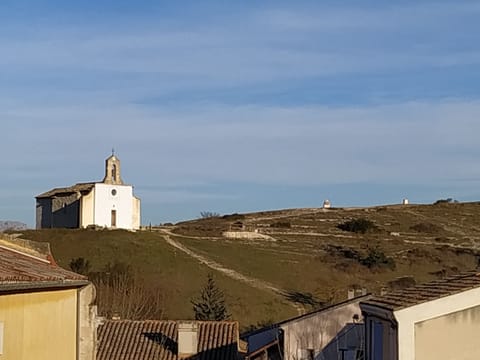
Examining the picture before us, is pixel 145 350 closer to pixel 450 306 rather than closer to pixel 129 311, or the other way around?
pixel 450 306

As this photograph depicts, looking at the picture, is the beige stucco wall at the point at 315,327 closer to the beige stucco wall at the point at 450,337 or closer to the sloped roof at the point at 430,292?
the sloped roof at the point at 430,292

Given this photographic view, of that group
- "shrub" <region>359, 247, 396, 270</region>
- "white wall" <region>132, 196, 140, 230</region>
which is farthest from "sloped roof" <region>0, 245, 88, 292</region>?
"white wall" <region>132, 196, 140, 230</region>

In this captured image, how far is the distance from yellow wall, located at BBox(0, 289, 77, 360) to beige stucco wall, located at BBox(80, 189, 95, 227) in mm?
85108

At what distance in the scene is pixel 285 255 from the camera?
3324 inches

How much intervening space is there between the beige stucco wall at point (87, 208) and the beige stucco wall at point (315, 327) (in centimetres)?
7732

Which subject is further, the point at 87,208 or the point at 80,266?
the point at 87,208

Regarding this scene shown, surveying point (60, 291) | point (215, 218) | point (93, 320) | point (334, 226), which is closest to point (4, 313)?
point (60, 291)

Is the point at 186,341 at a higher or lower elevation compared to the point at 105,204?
lower

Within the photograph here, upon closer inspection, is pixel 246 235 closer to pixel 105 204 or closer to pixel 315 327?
pixel 105 204

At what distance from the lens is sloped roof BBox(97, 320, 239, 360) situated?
28.8 metres

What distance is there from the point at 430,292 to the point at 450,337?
1.25 meters

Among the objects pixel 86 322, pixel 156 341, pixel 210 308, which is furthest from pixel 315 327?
pixel 210 308

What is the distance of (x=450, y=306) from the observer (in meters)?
13.0

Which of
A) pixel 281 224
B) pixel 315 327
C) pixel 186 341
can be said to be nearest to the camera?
pixel 315 327
